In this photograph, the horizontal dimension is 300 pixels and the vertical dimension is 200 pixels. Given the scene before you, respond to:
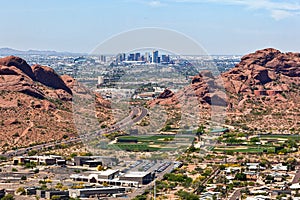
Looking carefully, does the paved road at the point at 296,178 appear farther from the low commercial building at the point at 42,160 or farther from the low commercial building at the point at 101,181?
the low commercial building at the point at 42,160

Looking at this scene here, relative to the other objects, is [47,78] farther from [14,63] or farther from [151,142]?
[151,142]

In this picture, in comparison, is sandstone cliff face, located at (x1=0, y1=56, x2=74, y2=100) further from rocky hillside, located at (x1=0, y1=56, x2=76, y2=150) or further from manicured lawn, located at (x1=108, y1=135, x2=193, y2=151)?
manicured lawn, located at (x1=108, y1=135, x2=193, y2=151)

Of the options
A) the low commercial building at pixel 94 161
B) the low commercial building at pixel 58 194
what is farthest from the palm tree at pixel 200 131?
the low commercial building at pixel 58 194

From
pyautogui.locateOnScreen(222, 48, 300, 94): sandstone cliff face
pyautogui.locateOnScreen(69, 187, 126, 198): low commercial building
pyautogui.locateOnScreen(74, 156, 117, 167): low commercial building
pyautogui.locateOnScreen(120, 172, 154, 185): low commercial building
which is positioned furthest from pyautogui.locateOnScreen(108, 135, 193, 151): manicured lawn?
pyautogui.locateOnScreen(222, 48, 300, 94): sandstone cliff face

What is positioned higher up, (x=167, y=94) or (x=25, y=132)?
(x=167, y=94)

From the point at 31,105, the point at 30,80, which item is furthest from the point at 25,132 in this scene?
the point at 30,80

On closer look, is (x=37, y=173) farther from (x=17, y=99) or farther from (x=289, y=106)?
(x=289, y=106)
